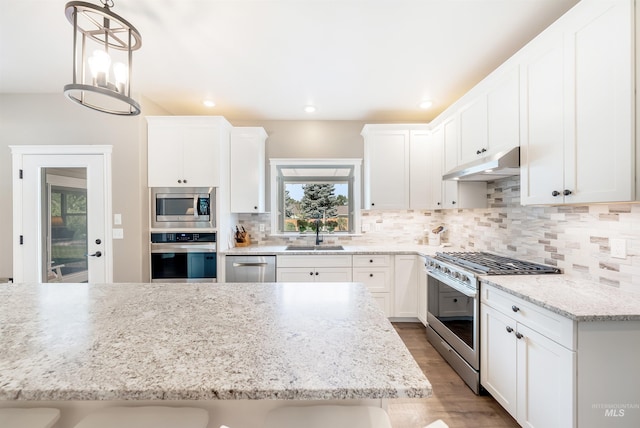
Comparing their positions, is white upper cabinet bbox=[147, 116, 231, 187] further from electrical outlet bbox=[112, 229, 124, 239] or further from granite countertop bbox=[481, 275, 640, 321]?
granite countertop bbox=[481, 275, 640, 321]

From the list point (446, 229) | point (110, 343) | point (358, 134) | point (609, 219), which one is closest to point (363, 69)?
point (358, 134)

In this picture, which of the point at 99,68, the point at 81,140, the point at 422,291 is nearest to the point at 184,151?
the point at 81,140

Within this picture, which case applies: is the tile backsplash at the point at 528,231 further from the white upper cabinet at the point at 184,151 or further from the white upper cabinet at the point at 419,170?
the white upper cabinet at the point at 184,151

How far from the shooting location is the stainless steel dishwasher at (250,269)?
3.05 metres

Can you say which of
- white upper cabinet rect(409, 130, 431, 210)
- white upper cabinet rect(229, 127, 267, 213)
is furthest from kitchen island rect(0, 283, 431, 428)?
white upper cabinet rect(409, 130, 431, 210)

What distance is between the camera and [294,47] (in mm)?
2094

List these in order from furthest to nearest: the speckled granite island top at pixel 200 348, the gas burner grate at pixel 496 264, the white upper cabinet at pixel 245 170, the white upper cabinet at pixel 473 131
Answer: the white upper cabinet at pixel 245 170
the white upper cabinet at pixel 473 131
the gas burner grate at pixel 496 264
the speckled granite island top at pixel 200 348

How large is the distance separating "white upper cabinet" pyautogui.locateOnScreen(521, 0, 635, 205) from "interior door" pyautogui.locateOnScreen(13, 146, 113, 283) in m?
3.92

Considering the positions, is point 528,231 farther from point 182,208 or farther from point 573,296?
point 182,208

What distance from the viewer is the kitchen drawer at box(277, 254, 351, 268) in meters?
3.10

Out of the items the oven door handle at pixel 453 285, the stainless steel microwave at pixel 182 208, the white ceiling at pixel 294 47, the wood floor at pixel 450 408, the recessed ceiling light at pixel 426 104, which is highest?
the white ceiling at pixel 294 47

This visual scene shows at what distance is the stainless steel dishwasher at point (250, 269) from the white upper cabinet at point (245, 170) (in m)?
0.64

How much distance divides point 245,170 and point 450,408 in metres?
3.08

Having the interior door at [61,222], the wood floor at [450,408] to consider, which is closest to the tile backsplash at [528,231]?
the wood floor at [450,408]
